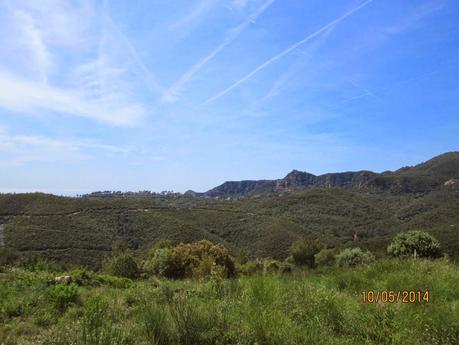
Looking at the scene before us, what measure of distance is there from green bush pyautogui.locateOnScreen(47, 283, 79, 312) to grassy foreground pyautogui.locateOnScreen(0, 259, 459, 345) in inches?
0.6

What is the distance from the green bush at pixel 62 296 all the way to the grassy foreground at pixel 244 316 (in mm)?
15

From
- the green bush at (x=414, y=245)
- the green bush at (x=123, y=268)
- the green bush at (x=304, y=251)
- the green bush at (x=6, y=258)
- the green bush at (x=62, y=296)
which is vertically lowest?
the green bush at (x=304, y=251)

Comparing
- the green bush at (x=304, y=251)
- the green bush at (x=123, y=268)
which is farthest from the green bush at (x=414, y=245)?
the green bush at (x=304, y=251)

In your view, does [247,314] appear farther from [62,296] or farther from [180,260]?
[180,260]

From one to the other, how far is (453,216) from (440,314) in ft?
238

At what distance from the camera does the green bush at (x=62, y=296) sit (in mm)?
6188

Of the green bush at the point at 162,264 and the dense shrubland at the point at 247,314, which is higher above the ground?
the dense shrubland at the point at 247,314

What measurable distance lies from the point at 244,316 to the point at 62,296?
3277mm

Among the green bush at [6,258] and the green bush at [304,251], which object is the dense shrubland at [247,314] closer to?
the green bush at [6,258]

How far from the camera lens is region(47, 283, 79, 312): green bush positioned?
6188 millimetres

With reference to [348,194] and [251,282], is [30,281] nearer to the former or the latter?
[251,282]

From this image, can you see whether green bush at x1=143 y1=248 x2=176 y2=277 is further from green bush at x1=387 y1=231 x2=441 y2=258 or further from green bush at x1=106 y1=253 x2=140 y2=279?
green bush at x1=387 y1=231 x2=441 y2=258
